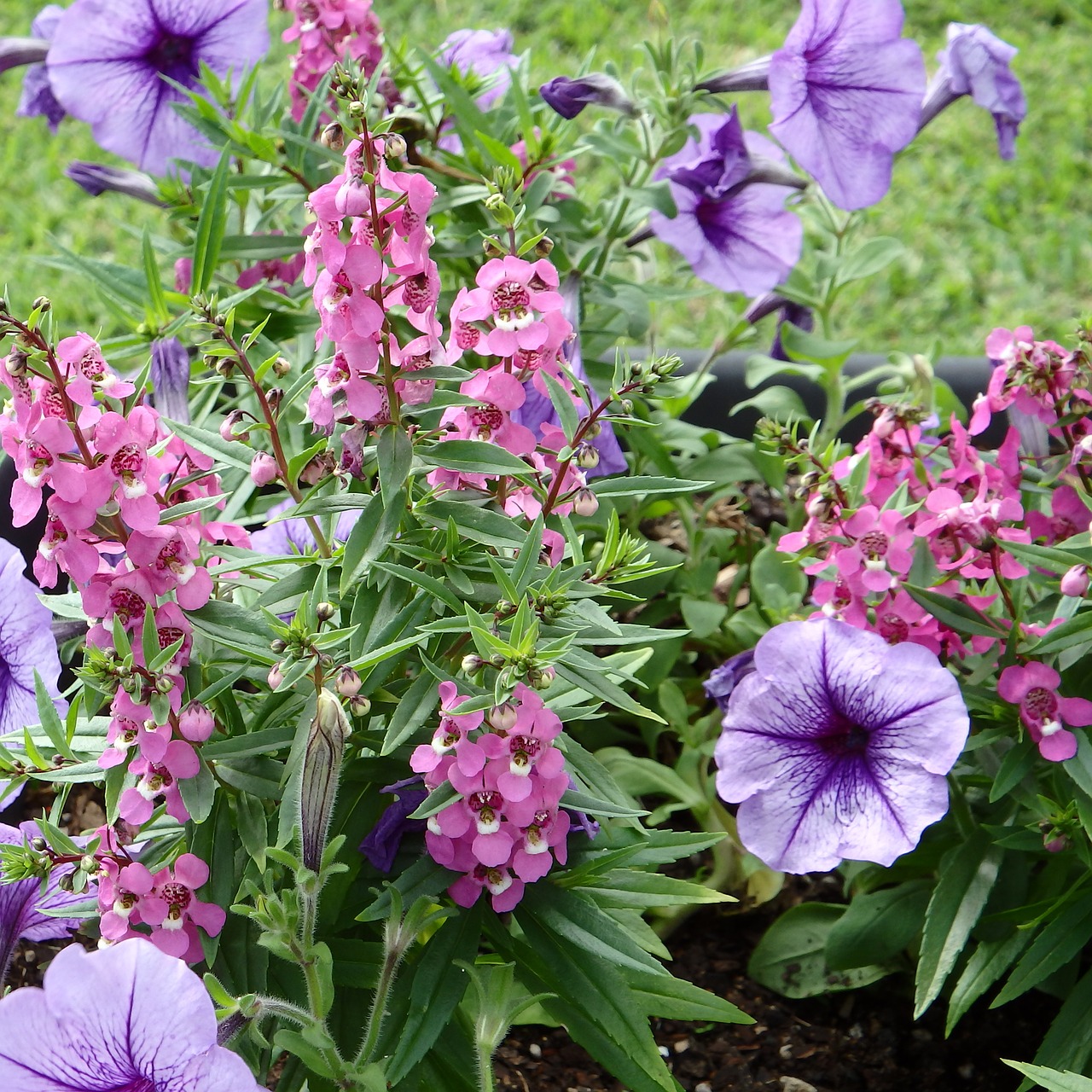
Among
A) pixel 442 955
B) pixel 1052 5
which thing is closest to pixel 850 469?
pixel 442 955

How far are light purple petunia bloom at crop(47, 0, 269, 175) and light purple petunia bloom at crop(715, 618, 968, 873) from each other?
696mm

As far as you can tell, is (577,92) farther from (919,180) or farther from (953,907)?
(919,180)

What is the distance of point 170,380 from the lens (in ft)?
3.08

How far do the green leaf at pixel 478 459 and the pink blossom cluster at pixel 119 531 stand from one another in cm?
15

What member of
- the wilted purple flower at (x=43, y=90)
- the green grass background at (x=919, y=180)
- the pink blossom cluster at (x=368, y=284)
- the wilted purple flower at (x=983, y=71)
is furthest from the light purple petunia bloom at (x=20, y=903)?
the green grass background at (x=919, y=180)

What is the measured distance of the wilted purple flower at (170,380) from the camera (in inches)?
36.8

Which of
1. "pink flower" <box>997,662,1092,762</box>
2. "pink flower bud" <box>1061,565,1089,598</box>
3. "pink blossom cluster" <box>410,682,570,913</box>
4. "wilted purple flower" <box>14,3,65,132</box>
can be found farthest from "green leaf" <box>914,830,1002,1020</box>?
Answer: "wilted purple flower" <box>14,3,65,132</box>

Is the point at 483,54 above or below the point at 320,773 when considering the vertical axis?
above

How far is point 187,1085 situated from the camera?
67 centimetres

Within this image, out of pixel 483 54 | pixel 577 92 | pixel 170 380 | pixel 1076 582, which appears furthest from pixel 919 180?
pixel 170 380

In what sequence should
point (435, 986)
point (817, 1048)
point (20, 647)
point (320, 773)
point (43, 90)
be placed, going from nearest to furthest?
1. point (320, 773)
2. point (435, 986)
3. point (20, 647)
4. point (817, 1048)
5. point (43, 90)

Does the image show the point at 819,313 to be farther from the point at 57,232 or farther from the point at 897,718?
the point at 57,232

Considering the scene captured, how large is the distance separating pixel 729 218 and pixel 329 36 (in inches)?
16.0

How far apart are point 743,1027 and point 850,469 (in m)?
0.51
